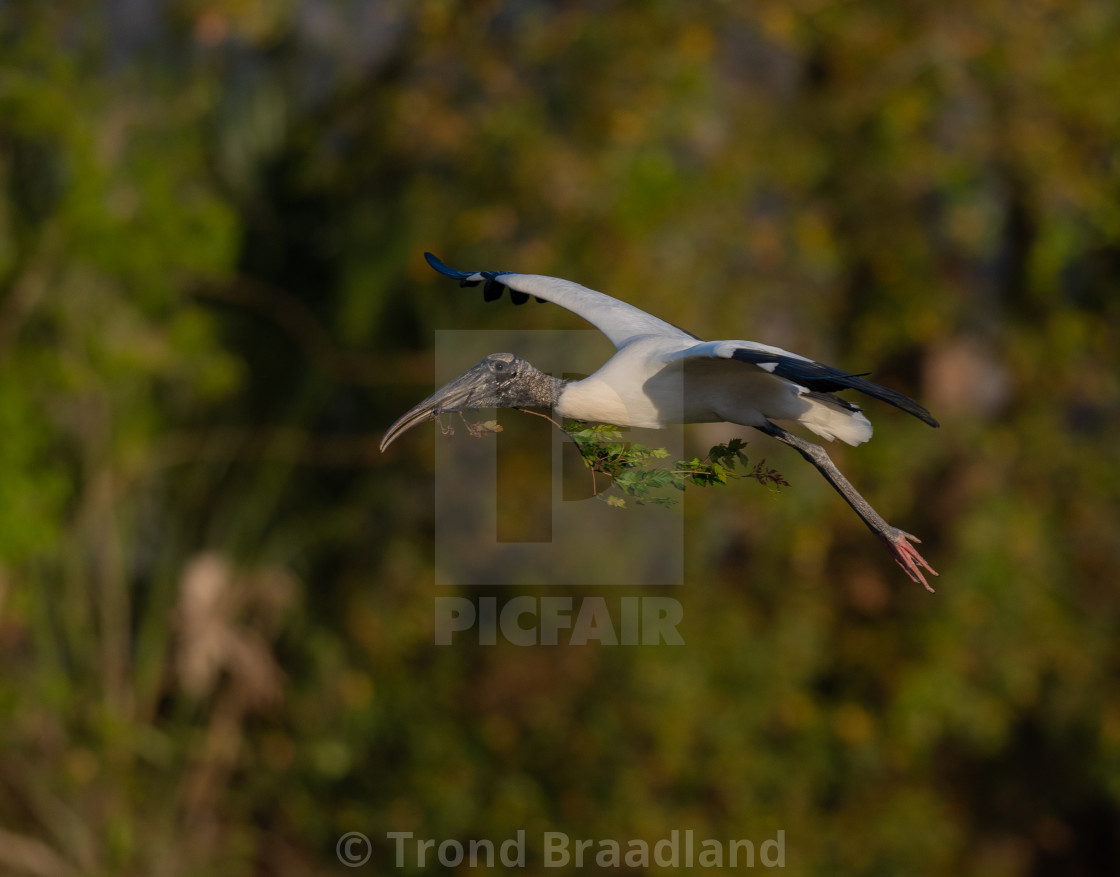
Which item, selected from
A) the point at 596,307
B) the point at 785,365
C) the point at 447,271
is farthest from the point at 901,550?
the point at 447,271

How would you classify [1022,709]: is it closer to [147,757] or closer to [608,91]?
[608,91]

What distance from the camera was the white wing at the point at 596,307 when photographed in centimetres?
309

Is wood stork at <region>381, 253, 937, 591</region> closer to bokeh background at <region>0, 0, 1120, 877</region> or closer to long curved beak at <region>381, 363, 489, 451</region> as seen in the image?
long curved beak at <region>381, 363, 489, 451</region>

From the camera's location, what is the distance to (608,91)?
29.5ft

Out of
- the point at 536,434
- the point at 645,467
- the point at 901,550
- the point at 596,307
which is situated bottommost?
the point at 901,550

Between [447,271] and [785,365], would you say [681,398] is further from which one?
[447,271]

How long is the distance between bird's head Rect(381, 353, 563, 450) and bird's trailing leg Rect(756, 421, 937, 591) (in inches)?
18.6

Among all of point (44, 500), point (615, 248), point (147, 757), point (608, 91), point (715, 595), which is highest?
point (608, 91)

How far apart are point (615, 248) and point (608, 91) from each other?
112 centimetres

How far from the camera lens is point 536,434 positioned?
8875 millimetres

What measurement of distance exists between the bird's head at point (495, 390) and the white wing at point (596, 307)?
254mm

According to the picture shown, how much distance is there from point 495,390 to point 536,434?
608 centimetres

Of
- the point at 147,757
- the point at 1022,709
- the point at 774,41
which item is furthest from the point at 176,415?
the point at 1022,709

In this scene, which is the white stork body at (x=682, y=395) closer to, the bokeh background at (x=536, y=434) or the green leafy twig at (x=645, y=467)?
the green leafy twig at (x=645, y=467)
